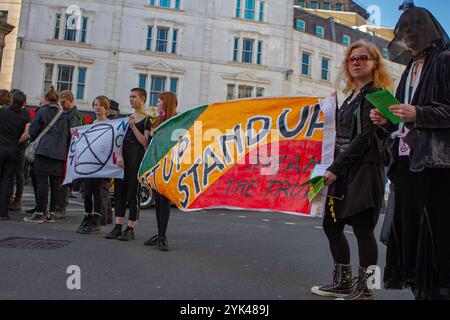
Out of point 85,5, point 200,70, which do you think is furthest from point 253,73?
point 85,5

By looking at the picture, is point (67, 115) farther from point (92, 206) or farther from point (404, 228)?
point (404, 228)

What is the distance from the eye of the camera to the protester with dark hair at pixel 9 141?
7574mm

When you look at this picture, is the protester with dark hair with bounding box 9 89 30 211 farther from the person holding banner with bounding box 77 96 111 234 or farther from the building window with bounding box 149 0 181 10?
the building window with bounding box 149 0 181 10

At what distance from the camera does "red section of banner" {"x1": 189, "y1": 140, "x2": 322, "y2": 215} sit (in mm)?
4379

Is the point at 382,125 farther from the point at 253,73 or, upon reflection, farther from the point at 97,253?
the point at 253,73

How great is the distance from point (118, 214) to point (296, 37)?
3308cm

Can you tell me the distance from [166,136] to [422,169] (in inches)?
141

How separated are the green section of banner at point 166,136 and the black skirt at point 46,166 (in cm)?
250

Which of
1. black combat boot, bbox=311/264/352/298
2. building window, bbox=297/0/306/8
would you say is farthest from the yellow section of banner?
building window, bbox=297/0/306/8

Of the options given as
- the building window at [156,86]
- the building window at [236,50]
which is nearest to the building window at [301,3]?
the building window at [236,50]

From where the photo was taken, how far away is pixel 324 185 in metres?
3.64

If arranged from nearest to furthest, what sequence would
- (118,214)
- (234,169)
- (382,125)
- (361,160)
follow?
(382,125)
(361,160)
(234,169)
(118,214)

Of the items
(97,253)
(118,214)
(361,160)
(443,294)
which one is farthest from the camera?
(118,214)

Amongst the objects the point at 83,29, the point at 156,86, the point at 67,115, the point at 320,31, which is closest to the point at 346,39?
the point at 320,31
